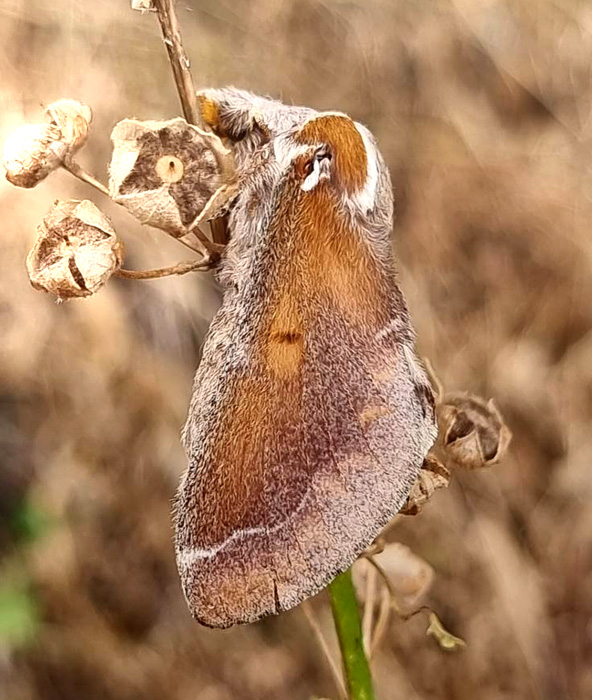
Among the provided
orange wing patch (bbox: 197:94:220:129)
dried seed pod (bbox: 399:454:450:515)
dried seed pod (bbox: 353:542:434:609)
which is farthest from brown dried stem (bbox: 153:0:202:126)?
dried seed pod (bbox: 353:542:434:609)

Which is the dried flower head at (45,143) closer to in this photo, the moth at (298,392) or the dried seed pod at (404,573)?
the moth at (298,392)

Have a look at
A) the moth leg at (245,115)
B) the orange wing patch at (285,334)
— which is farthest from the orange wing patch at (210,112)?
the orange wing patch at (285,334)

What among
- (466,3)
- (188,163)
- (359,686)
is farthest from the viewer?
(466,3)

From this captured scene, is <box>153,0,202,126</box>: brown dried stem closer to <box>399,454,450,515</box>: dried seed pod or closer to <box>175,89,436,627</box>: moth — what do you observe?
<box>175,89,436,627</box>: moth

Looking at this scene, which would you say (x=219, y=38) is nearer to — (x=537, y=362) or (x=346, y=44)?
(x=346, y=44)

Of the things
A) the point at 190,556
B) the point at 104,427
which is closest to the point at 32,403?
the point at 104,427

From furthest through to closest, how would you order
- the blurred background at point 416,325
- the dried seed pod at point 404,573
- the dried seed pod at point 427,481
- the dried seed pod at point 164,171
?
the blurred background at point 416,325
the dried seed pod at point 404,573
the dried seed pod at point 427,481
the dried seed pod at point 164,171
